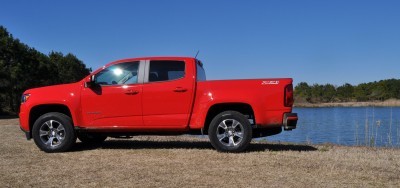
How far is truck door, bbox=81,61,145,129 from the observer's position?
8.50 meters

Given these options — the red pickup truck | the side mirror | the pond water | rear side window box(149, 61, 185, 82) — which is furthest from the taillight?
the pond water

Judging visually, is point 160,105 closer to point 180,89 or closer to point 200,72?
point 180,89

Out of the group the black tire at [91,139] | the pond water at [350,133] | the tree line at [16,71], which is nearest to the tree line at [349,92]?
the tree line at [16,71]

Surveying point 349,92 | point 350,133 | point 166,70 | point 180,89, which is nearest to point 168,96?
point 180,89

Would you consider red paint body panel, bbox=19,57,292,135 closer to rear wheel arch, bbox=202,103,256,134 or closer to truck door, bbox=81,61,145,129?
truck door, bbox=81,61,145,129

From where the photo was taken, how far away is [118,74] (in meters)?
8.73

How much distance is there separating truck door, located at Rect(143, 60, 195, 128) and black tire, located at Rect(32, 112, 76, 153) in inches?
62.1

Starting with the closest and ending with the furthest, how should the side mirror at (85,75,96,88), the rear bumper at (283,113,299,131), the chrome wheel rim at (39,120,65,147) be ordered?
the rear bumper at (283,113,299,131)
the side mirror at (85,75,96,88)
the chrome wheel rim at (39,120,65,147)

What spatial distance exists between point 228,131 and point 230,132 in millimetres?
42

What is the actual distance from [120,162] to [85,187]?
1797 mm

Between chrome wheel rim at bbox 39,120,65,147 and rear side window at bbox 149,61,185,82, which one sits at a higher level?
rear side window at bbox 149,61,185,82

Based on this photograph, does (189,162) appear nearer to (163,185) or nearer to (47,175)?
(163,185)

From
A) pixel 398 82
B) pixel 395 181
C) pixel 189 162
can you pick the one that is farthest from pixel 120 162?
pixel 398 82

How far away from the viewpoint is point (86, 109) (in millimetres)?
8688
